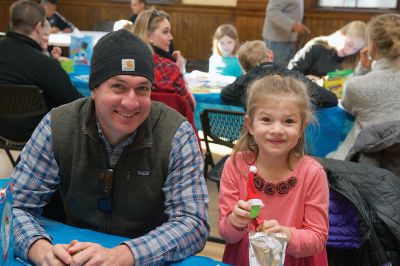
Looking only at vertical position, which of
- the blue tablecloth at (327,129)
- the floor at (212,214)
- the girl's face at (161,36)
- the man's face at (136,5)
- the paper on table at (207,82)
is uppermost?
the man's face at (136,5)

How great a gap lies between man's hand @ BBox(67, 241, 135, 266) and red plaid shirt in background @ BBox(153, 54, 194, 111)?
2.07 metres

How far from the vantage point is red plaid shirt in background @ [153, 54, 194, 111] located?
337 cm

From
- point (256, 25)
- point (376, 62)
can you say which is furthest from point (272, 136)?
point (256, 25)

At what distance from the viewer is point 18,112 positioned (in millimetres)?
3498

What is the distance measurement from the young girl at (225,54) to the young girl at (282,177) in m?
2.97

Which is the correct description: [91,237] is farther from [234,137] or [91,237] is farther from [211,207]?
[211,207]

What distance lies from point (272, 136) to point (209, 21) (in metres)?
7.27

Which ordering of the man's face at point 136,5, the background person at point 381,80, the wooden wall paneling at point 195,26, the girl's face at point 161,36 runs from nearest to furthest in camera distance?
1. the background person at point 381,80
2. the girl's face at point 161,36
3. the man's face at point 136,5
4. the wooden wall paneling at point 195,26

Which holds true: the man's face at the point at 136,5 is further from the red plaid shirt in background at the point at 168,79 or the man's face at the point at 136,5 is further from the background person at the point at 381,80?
the background person at the point at 381,80

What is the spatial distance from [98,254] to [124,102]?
431mm

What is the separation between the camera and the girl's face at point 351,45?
14.7 feet

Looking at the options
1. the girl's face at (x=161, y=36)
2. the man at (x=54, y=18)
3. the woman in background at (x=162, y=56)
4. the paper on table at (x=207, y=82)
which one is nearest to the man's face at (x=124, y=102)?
the woman in background at (x=162, y=56)

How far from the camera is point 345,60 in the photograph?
468 cm

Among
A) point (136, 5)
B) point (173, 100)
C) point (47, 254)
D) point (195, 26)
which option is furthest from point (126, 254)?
point (195, 26)
